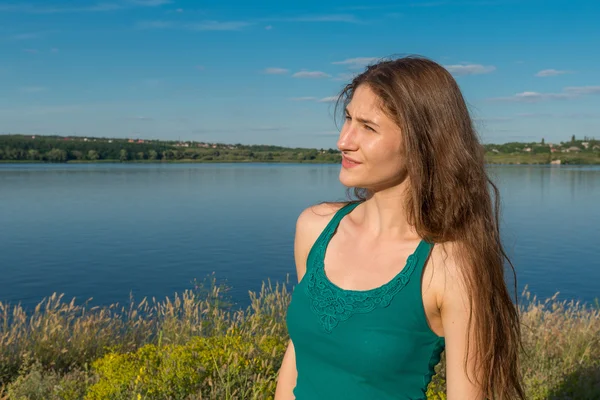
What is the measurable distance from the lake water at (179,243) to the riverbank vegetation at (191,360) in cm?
350

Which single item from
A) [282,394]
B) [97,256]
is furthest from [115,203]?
[282,394]

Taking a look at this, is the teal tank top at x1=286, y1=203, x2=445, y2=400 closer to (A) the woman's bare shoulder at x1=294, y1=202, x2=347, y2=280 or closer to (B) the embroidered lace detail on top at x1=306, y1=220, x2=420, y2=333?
(B) the embroidered lace detail on top at x1=306, y1=220, x2=420, y2=333

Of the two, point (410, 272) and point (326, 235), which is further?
point (326, 235)

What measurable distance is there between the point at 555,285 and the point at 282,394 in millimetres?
18127

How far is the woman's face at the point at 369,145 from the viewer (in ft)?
7.56

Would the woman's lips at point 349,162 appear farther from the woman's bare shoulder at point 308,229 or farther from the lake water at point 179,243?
the lake water at point 179,243

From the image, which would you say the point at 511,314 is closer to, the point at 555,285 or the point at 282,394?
the point at 282,394

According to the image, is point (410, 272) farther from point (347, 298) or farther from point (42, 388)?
point (42, 388)

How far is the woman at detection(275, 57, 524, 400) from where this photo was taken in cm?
216

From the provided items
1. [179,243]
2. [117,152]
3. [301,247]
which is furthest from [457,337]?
[117,152]

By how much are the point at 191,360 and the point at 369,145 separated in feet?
9.03

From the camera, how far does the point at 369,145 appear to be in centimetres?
232

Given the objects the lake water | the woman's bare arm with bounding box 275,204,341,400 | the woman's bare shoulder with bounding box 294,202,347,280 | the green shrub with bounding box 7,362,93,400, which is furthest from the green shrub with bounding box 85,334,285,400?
the lake water

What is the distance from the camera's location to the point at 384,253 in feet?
7.93
